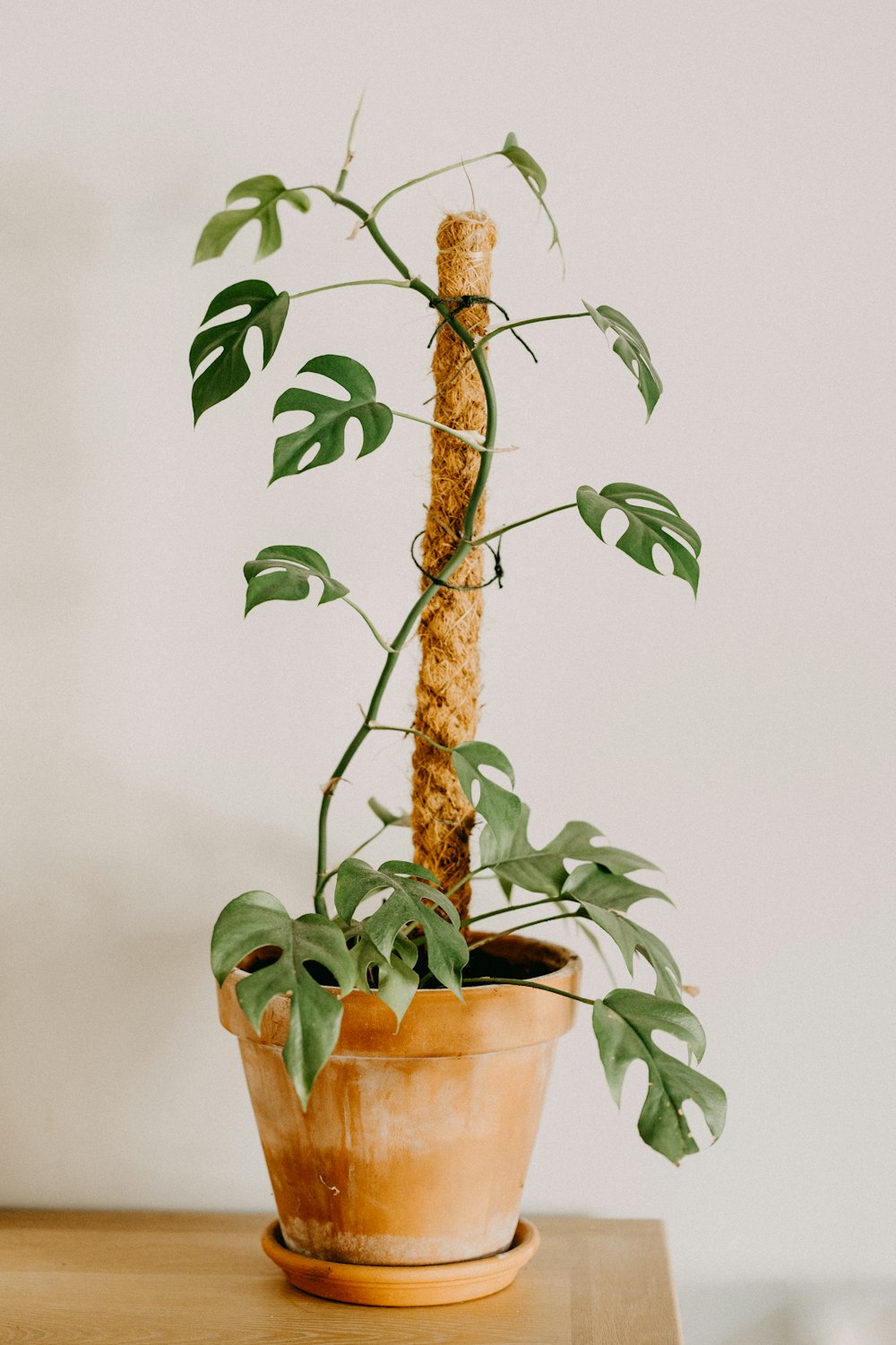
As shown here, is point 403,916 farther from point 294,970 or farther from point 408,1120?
point 408,1120

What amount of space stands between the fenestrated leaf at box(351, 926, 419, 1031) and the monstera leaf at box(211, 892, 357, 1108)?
3cm

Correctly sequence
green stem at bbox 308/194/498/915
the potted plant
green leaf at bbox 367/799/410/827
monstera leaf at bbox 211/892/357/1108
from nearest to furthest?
monstera leaf at bbox 211/892/357/1108
the potted plant
green stem at bbox 308/194/498/915
green leaf at bbox 367/799/410/827

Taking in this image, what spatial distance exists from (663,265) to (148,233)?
53 centimetres

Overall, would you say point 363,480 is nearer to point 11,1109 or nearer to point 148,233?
point 148,233

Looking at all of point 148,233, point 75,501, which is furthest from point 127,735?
point 148,233

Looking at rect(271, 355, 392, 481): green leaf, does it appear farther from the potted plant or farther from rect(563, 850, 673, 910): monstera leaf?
rect(563, 850, 673, 910): monstera leaf

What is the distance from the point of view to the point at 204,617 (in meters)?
1.18

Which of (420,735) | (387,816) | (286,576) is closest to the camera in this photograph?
(286,576)

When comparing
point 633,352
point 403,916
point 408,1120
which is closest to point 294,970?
point 403,916

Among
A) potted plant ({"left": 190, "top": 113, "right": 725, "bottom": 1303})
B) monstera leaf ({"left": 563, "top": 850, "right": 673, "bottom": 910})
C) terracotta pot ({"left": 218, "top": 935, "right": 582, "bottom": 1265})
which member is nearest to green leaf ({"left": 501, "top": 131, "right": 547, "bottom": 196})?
potted plant ({"left": 190, "top": 113, "right": 725, "bottom": 1303})

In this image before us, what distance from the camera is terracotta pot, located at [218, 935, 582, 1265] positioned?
0.89 metres

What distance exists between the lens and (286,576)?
865 millimetres

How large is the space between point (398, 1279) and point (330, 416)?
26.6 inches

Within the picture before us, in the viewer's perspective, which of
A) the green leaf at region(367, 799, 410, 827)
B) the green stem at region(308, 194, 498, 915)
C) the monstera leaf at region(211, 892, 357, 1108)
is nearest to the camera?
the monstera leaf at region(211, 892, 357, 1108)
